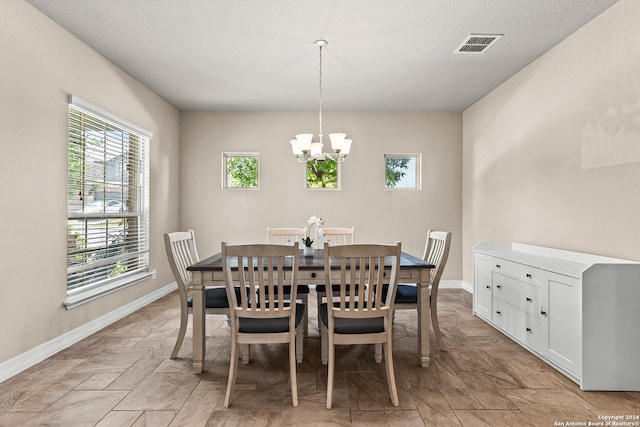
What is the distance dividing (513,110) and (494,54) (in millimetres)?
859

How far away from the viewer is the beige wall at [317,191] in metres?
5.37

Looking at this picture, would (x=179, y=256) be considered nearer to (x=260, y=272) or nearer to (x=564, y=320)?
(x=260, y=272)

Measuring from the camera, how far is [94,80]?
133 inches

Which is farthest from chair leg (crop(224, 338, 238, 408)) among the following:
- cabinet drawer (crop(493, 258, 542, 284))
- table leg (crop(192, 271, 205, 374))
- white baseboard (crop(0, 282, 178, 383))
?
cabinet drawer (crop(493, 258, 542, 284))

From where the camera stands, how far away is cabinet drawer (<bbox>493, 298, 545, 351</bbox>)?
2744 millimetres

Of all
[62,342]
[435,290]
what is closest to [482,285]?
[435,290]

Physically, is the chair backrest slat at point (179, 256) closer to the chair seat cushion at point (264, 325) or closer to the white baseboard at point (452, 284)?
the chair seat cushion at point (264, 325)

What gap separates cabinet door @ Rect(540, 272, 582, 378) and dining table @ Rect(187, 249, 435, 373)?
889 millimetres

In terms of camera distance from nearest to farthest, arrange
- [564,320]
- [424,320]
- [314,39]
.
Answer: [564,320]
[424,320]
[314,39]

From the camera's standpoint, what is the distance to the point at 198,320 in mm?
2502

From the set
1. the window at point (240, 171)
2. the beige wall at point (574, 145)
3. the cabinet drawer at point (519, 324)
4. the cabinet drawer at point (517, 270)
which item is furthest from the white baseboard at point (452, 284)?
the window at point (240, 171)

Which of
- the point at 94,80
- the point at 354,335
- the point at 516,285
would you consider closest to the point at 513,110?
the point at 516,285

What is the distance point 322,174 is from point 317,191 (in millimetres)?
276

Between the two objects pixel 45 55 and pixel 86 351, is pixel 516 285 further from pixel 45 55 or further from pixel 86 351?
pixel 45 55
